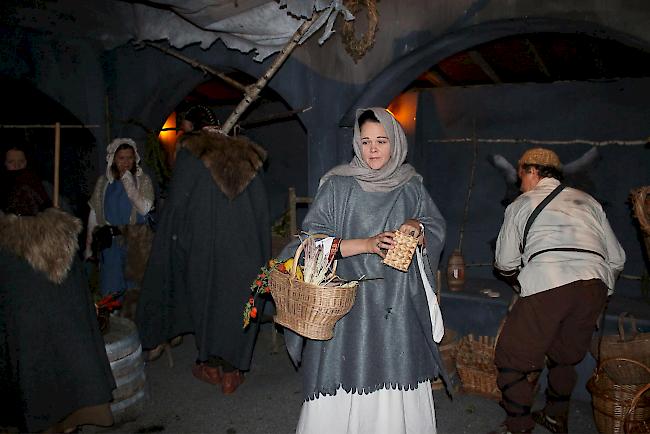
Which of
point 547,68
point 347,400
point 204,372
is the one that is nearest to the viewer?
point 347,400

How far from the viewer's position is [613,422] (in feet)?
12.8

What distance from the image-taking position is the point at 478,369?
15.5 ft

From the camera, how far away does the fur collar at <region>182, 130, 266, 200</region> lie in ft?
14.9

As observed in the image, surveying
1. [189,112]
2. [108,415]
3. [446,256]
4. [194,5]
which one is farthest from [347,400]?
[446,256]

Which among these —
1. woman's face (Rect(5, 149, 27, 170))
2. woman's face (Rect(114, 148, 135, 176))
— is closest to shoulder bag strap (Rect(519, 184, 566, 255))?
woman's face (Rect(5, 149, 27, 170))

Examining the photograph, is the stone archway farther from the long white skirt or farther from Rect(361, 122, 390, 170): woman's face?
the long white skirt

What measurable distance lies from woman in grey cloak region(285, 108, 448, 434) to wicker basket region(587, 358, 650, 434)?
175cm

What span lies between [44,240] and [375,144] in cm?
219

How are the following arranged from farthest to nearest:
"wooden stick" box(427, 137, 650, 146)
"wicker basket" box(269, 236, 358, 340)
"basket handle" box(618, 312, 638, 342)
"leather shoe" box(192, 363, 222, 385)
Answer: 1. "wooden stick" box(427, 137, 650, 146)
2. "leather shoe" box(192, 363, 222, 385)
3. "basket handle" box(618, 312, 638, 342)
4. "wicker basket" box(269, 236, 358, 340)

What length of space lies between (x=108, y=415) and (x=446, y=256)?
15.9ft

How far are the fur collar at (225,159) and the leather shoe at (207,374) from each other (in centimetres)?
170

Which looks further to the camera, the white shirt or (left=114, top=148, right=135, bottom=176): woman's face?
(left=114, top=148, right=135, bottom=176): woman's face

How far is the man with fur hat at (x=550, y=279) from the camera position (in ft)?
12.4

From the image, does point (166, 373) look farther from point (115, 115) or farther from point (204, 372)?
point (115, 115)
